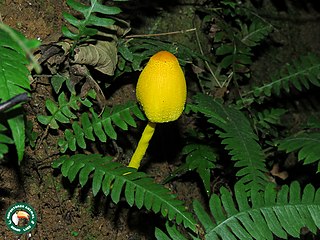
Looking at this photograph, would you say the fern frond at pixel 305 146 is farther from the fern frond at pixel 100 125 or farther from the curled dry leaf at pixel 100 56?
the curled dry leaf at pixel 100 56

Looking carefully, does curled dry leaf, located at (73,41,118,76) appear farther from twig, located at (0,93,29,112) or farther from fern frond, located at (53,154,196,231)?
twig, located at (0,93,29,112)

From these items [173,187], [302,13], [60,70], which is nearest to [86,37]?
[60,70]

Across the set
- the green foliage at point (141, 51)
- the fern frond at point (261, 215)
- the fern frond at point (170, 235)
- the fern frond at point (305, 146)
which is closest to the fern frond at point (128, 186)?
the fern frond at point (170, 235)

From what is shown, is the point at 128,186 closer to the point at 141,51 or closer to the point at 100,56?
the point at 100,56

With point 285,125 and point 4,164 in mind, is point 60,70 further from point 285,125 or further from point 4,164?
point 285,125

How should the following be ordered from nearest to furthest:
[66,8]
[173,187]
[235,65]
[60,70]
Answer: [60,70] < [66,8] < [173,187] < [235,65]
